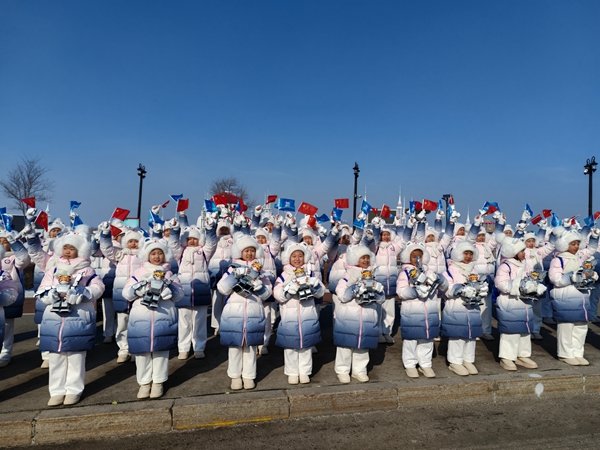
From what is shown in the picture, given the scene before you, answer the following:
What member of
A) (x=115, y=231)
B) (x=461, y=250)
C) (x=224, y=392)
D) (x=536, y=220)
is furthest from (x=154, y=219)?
(x=536, y=220)

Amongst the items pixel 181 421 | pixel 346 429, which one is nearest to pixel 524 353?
pixel 346 429

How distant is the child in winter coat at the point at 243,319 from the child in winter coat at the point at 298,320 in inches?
10.3

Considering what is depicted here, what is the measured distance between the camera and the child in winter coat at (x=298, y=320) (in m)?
4.86

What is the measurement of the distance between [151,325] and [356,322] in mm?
2483

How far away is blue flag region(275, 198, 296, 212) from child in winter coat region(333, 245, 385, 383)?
3984 millimetres

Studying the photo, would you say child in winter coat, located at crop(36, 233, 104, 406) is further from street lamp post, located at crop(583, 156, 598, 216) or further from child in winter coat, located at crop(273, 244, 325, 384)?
street lamp post, located at crop(583, 156, 598, 216)

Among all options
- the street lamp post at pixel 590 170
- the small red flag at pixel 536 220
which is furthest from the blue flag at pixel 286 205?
the street lamp post at pixel 590 170

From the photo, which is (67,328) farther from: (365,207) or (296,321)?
(365,207)

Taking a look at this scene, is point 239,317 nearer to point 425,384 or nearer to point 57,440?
point 57,440

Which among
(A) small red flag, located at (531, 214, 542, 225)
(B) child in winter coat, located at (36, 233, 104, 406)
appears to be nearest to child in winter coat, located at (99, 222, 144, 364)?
(B) child in winter coat, located at (36, 233, 104, 406)

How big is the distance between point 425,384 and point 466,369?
2.79ft

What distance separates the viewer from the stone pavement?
13.2 feet

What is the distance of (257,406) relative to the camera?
4.41 meters

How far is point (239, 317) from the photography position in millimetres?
4793
